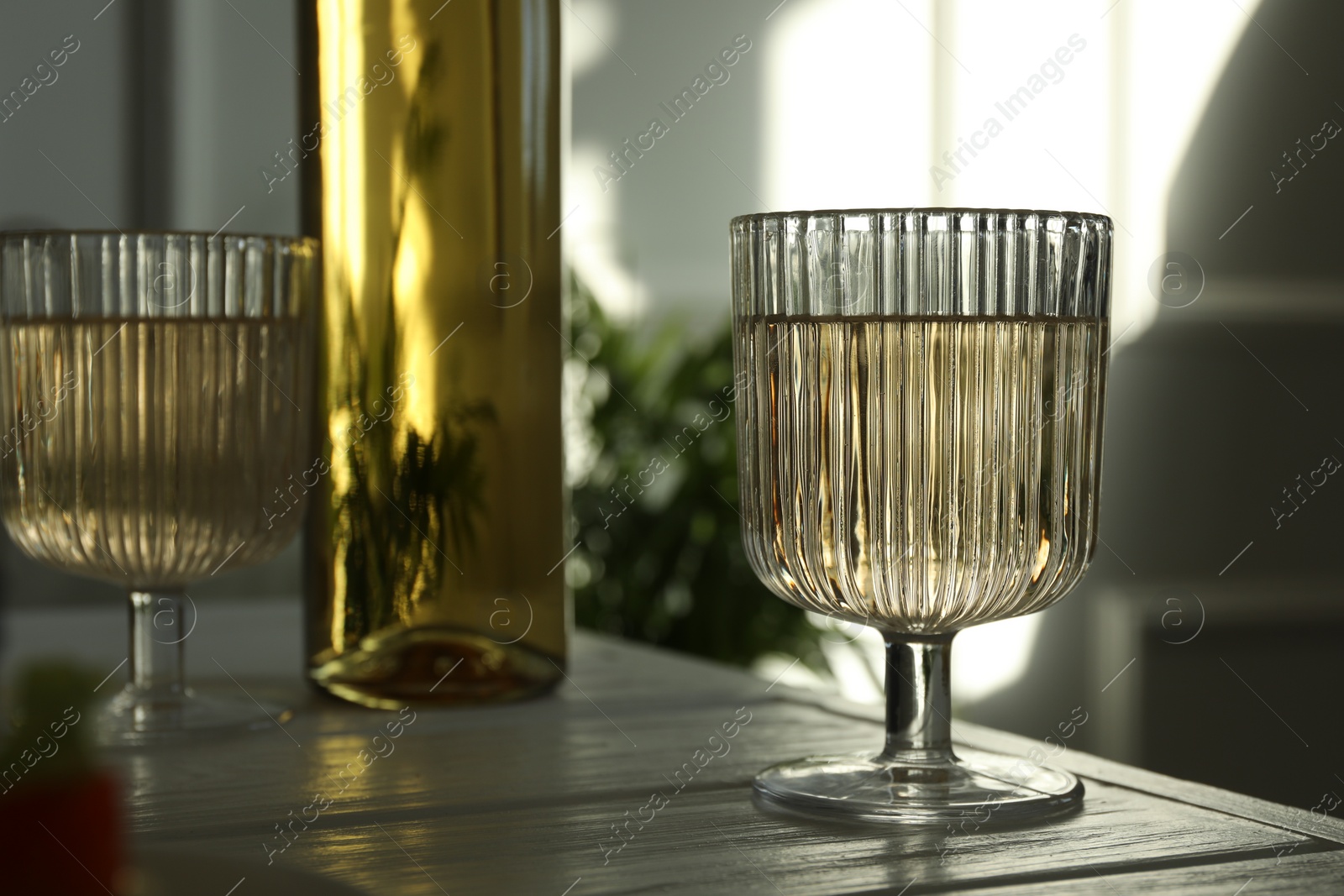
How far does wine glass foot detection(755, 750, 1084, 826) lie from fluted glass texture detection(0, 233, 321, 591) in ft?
0.86

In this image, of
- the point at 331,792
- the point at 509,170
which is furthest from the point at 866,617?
the point at 509,170

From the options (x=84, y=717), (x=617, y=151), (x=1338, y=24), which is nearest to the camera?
(x=84, y=717)

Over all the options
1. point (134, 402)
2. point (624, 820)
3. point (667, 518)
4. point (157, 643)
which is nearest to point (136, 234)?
point (134, 402)

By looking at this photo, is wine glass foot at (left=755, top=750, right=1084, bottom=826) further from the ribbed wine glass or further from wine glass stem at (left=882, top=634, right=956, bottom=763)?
the ribbed wine glass

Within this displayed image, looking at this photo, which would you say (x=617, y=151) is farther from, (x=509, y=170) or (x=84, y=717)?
(x=84, y=717)

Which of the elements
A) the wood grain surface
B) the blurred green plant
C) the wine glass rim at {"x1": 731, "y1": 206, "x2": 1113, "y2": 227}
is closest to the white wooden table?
the wood grain surface

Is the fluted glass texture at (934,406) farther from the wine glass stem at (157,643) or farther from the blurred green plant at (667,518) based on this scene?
the blurred green plant at (667,518)

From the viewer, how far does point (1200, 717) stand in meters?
2.20

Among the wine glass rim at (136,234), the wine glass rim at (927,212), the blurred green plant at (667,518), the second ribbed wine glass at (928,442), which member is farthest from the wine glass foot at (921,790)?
the blurred green plant at (667,518)

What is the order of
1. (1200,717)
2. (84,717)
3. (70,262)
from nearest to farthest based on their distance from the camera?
(84,717), (70,262), (1200,717)

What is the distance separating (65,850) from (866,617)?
0.25 metres

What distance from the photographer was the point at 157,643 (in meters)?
0.63

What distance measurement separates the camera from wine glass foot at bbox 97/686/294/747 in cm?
57

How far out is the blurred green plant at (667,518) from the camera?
2166 mm
